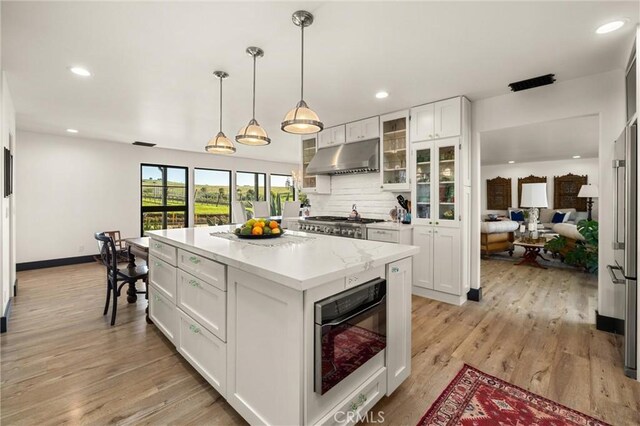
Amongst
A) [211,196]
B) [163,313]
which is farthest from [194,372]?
[211,196]

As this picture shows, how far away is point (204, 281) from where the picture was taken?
1964mm

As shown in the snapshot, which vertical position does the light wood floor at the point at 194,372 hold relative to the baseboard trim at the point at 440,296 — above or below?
below

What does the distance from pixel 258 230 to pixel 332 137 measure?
9.83 feet

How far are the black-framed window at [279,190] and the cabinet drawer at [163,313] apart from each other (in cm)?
657

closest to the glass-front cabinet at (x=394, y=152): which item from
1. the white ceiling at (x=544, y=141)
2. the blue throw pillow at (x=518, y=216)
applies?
the white ceiling at (x=544, y=141)

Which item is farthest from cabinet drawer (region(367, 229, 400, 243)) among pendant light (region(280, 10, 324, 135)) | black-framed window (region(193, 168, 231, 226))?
black-framed window (region(193, 168, 231, 226))

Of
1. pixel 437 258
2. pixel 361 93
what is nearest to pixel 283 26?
pixel 361 93

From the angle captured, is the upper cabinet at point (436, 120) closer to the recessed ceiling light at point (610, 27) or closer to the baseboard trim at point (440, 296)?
the recessed ceiling light at point (610, 27)

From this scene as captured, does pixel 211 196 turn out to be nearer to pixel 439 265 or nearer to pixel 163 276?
pixel 163 276

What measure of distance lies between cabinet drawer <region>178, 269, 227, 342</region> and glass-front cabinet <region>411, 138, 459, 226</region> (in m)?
2.94

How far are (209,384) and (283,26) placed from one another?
2622mm

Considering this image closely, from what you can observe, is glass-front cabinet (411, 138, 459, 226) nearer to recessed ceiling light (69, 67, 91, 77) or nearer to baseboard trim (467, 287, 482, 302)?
baseboard trim (467, 287, 482, 302)

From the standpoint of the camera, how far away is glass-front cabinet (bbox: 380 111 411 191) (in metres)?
4.16

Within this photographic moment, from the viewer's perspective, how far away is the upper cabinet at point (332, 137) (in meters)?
4.87
